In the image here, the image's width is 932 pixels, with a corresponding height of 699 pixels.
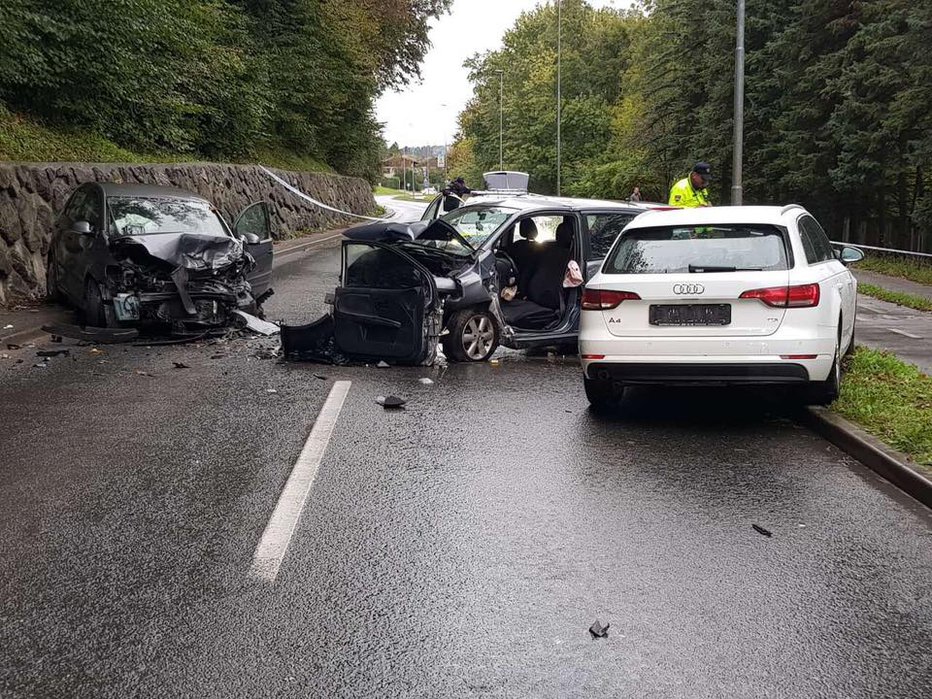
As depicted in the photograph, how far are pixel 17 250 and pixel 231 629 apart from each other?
12933 mm

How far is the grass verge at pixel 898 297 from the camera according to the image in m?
16.1

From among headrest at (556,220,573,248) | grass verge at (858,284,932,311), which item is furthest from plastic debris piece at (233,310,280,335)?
grass verge at (858,284,932,311)

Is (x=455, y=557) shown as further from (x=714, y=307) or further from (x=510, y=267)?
(x=510, y=267)

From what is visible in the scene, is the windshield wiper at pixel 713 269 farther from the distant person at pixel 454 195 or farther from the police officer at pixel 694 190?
the distant person at pixel 454 195

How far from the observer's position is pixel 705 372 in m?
7.58

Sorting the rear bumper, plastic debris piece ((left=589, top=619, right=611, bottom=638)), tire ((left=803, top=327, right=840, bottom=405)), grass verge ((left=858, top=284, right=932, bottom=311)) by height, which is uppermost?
the rear bumper

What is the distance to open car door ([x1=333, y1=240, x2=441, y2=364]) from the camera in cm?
1003

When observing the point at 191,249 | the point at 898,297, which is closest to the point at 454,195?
the point at 898,297

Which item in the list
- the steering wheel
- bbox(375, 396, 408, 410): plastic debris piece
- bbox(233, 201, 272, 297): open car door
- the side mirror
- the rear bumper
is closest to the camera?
the rear bumper

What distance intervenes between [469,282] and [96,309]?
4804 mm

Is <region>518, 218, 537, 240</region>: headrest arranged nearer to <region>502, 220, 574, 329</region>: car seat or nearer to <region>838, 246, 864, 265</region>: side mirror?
<region>502, 220, 574, 329</region>: car seat

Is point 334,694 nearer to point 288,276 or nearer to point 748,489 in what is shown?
point 748,489

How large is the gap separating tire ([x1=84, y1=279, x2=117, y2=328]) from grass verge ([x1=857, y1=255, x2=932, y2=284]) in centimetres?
1538

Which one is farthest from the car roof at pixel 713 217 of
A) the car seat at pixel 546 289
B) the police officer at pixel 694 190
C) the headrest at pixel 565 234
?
the police officer at pixel 694 190
